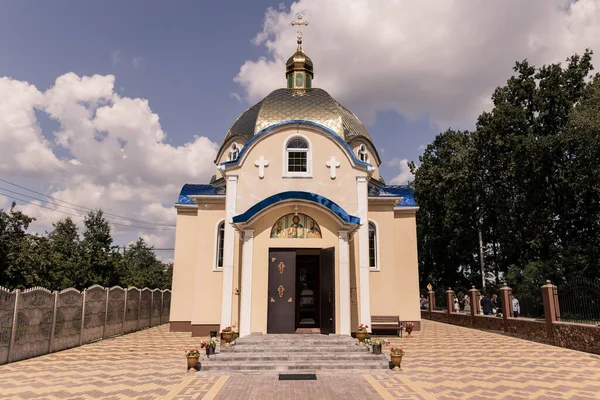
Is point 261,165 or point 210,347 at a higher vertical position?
point 261,165

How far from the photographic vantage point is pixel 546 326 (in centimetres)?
1359

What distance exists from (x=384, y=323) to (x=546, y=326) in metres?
5.21

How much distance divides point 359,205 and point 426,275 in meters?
27.9

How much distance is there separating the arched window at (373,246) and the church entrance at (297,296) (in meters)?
2.99

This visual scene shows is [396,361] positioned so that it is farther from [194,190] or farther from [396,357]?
[194,190]

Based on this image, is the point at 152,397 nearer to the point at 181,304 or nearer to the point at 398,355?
the point at 398,355

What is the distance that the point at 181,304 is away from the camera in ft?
53.4

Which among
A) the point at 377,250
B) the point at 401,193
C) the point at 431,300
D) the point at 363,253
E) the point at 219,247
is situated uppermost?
the point at 401,193

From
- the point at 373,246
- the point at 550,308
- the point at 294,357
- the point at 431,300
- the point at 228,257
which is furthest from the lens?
the point at 431,300

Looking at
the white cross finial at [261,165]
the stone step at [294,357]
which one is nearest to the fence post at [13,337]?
the stone step at [294,357]

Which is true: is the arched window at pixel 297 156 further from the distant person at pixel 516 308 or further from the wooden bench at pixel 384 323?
the distant person at pixel 516 308

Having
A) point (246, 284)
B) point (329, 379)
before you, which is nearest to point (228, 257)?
point (246, 284)

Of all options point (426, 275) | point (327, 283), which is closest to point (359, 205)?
point (327, 283)

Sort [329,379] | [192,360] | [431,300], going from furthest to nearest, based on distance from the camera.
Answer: [431,300] < [192,360] < [329,379]
